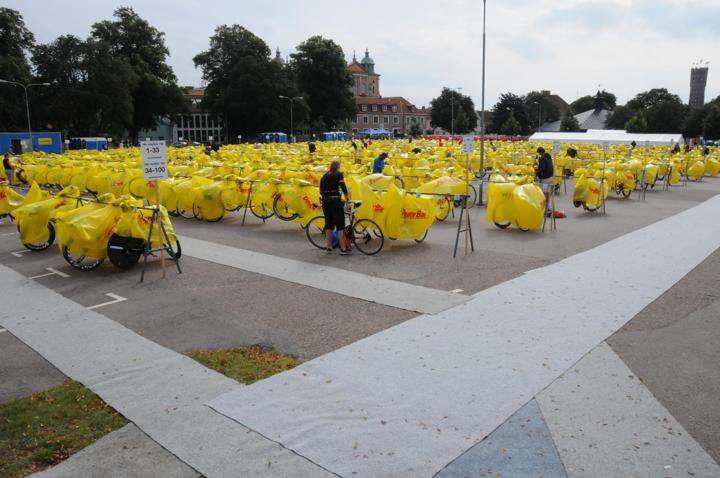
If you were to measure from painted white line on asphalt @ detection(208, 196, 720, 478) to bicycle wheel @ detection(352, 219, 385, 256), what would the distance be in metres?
2.94

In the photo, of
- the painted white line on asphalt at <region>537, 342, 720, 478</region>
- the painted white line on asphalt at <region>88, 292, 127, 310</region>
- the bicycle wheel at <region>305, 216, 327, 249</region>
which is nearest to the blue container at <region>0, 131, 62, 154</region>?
the bicycle wheel at <region>305, 216, 327, 249</region>

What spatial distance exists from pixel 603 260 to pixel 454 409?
6.16 meters

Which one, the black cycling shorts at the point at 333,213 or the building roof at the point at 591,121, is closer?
the black cycling shorts at the point at 333,213

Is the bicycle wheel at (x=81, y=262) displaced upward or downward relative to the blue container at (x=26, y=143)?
downward

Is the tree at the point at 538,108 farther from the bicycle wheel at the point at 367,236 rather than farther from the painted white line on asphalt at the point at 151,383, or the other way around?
the painted white line on asphalt at the point at 151,383

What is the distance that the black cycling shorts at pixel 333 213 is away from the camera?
10164mm

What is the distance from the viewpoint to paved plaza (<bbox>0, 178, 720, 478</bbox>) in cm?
395

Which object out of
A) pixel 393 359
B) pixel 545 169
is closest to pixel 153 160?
pixel 393 359

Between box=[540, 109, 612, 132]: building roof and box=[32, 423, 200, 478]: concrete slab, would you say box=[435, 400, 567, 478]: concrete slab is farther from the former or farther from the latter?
box=[540, 109, 612, 132]: building roof

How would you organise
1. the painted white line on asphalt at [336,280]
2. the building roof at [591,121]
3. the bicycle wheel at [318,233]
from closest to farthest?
the painted white line on asphalt at [336,280] → the bicycle wheel at [318,233] → the building roof at [591,121]

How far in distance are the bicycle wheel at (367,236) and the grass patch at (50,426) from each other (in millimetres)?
6070

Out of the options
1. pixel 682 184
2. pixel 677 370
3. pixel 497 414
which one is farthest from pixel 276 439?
pixel 682 184

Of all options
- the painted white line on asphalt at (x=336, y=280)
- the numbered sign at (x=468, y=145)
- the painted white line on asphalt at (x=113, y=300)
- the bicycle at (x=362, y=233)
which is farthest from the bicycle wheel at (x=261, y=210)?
the painted white line on asphalt at (x=113, y=300)

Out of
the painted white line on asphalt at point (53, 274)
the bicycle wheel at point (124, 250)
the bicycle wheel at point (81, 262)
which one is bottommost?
the painted white line on asphalt at point (53, 274)
